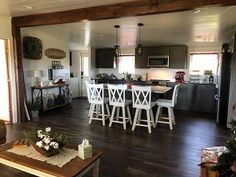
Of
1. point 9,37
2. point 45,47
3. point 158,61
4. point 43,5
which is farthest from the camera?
point 158,61

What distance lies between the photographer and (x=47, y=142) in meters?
2.02

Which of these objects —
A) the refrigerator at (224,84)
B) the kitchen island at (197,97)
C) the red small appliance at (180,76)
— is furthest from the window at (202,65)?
the refrigerator at (224,84)

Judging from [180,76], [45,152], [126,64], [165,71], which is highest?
[126,64]

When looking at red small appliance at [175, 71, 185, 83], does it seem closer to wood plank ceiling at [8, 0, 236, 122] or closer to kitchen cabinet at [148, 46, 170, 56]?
kitchen cabinet at [148, 46, 170, 56]

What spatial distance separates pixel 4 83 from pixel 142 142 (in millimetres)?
3500

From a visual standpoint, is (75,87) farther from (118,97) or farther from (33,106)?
(118,97)

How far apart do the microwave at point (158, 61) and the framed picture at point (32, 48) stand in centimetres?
388

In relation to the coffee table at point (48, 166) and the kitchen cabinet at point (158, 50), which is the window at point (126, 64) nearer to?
Answer: the kitchen cabinet at point (158, 50)

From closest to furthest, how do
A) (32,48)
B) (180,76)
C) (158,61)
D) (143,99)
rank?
(143,99), (32,48), (180,76), (158,61)

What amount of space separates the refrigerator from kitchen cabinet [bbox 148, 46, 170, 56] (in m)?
2.39

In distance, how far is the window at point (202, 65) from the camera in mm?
6699

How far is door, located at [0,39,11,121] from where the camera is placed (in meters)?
4.47

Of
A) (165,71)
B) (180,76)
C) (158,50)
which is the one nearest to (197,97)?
(180,76)

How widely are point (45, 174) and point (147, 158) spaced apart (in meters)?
1.63
